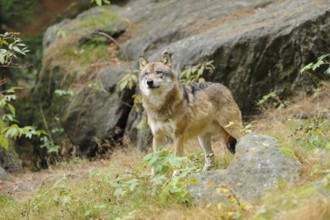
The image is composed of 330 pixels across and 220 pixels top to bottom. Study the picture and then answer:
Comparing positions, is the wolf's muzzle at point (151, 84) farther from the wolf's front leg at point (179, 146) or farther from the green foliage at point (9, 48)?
the green foliage at point (9, 48)

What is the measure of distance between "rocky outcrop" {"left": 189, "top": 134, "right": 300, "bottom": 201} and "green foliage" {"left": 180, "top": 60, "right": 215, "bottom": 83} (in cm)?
495

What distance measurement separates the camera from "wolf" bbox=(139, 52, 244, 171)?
8.44 meters

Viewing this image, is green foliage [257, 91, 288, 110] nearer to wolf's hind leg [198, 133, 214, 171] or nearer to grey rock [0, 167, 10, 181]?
wolf's hind leg [198, 133, 214, 171]

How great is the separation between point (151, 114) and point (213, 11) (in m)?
6.87

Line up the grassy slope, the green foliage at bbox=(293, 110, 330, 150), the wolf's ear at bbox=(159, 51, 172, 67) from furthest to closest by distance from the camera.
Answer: the wolf's ear at bbox=(159, 51, 172, 67)
the green foliage at bbox=(293, 110, 330, 150)
the grassy slope

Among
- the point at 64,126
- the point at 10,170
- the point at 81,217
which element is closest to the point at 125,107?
the point at 64,126

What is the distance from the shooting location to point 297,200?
5.05 meters

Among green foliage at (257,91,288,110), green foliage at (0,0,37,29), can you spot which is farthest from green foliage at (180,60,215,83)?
green foliage at (0,0,37,29)

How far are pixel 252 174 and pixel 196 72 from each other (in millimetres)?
6122

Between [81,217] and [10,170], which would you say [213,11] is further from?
[81,217]

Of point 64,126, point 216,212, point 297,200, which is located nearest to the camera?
point 297,200

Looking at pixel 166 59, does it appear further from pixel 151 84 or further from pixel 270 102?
pixel 270 102

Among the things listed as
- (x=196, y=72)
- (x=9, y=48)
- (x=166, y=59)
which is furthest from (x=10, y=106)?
(x=196, y=72)

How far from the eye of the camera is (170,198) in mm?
6180
